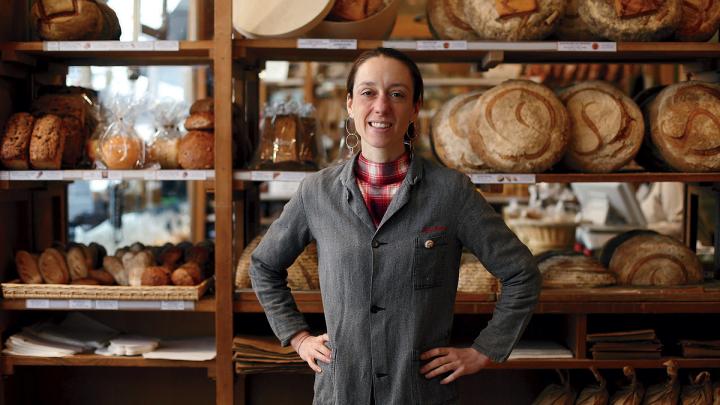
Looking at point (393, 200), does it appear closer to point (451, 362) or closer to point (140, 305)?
point (451, 362)

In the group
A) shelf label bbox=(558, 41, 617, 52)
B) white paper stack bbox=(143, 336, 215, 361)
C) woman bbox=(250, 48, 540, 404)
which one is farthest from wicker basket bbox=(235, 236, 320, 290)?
shelf label bbox=(558, 41, 617, 52)

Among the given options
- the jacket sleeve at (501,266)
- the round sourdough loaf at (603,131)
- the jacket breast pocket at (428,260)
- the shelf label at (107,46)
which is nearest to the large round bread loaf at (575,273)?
the round sourdough loaf at (603,131)

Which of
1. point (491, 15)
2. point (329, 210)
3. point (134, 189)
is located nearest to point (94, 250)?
point (329, 210)

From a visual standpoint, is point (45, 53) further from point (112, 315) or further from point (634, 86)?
point (634, 86)

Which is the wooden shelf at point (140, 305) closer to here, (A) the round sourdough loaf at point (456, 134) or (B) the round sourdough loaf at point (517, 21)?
(A) the round sourdough loaf at point (456, 134)

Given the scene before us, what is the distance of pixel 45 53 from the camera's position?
2.91m

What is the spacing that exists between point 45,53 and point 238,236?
40.6 inches

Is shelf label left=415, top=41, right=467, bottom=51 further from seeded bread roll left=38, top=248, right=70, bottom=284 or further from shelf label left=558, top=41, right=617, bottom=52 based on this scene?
seeded bread roll left=38, top=248, right=70, bottom=284

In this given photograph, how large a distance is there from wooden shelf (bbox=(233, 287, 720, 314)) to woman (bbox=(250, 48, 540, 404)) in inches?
36.1

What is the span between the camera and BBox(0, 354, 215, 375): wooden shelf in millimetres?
2842

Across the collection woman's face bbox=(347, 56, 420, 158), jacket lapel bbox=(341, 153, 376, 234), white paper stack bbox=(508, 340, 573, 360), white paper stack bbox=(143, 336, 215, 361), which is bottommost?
white paper stack bbox=(143, 336, 215, 361)

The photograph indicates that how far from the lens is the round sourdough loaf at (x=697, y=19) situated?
280 centimetres

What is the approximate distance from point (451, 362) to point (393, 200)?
41cm

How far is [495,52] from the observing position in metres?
2.75
